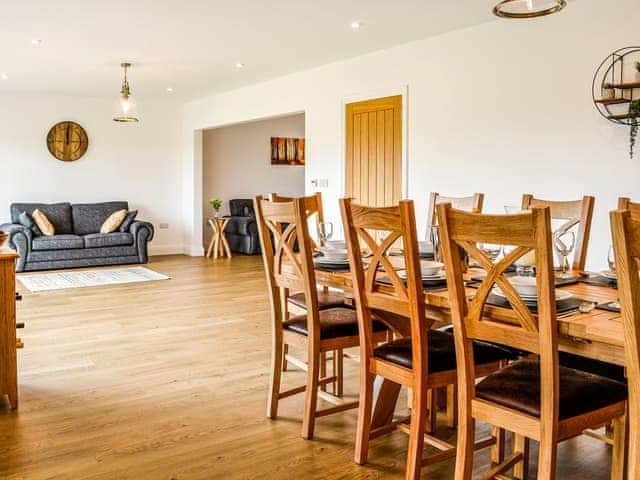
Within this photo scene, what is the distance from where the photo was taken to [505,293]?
183 centimetres

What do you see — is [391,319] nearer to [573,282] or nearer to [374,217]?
[374,217]

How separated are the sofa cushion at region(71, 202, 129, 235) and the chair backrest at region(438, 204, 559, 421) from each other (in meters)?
8.35

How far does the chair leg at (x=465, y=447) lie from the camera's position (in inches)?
78.7

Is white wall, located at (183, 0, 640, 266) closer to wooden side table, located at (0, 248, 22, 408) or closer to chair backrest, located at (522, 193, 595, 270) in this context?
chair backrest, located at (522, 193, 595, 270)

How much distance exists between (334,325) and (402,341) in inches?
15.9

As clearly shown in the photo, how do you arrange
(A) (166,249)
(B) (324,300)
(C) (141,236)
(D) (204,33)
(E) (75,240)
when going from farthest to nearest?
(A) (166,249)
(C) (141,236)
(E) (75,240)
(D) (204,33)
(B) (324,300)

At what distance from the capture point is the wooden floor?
2488 millimetres

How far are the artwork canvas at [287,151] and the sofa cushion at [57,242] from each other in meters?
4.00

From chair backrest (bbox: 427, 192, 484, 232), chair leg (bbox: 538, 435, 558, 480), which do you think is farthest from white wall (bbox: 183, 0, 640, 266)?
chair leg (bbox: 538, 435, 558, 480)

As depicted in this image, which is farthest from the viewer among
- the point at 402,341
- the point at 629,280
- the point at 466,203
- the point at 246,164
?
the point at 246,164

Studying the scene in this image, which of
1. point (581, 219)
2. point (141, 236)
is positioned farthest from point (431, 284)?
point (141, 236)

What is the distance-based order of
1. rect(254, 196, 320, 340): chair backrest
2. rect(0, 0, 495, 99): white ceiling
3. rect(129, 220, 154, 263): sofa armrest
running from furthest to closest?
rect(129, 220, 154, 263): sofa armrest, rect(0, 0, 495, 99): white ceiling, rect(254, 196, 320, 340): chair backrest

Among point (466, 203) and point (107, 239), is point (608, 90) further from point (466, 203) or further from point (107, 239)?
point (107, 239)

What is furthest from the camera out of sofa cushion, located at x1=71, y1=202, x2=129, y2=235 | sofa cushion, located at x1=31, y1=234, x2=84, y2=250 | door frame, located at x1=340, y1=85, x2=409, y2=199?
sofa cushion, located at x1=71, y1=202, x2=129, y2=235
